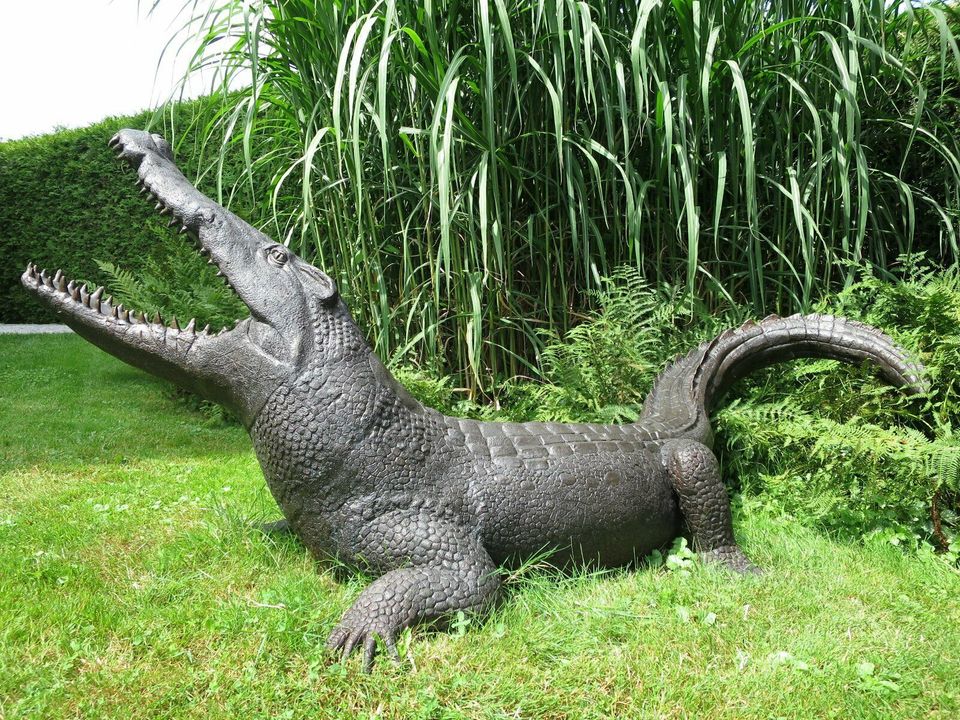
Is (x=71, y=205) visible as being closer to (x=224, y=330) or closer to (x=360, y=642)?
(x=224, y=330)

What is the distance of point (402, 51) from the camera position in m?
3.30

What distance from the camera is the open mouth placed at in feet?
7.18

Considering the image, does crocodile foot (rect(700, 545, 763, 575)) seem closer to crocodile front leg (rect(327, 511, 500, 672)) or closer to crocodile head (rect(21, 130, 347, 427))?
crocodile front leg (rect(327, 511, 500, 672))

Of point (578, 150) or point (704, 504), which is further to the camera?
point (578, 150)

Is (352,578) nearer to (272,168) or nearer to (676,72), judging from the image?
(676,72)

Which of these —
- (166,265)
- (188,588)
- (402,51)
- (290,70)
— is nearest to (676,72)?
(402,51)

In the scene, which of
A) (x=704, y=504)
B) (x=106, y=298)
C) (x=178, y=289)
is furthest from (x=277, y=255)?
(x=178, y=289)

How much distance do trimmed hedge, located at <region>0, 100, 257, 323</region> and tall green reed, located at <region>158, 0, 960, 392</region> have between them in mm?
6969

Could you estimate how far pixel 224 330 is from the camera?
2.32m

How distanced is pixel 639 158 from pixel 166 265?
4141 mm

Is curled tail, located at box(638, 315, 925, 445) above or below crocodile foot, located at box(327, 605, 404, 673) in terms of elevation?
above

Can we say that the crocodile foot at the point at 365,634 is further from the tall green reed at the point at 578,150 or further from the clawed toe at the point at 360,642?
the tall green reed at the point at 578,150

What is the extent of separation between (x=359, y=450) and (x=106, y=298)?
0.96m

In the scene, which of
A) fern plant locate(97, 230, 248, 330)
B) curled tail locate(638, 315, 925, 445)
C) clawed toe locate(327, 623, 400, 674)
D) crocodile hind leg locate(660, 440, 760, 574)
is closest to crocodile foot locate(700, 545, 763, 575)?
crocodile hind leg locate(660, 440, 760, 574)
